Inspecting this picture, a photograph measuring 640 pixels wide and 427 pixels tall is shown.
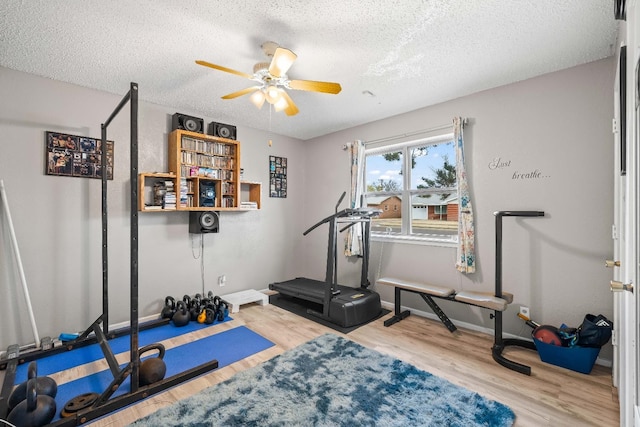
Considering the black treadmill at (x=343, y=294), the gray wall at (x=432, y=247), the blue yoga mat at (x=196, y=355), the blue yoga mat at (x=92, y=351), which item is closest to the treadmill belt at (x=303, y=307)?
the black treadmill at (x=343, y=294)

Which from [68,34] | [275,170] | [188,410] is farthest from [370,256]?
[68,34]

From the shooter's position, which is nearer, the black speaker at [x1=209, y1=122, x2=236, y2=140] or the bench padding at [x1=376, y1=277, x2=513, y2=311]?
the bench padding at [x1=376, y1=277, x2=513, y2=311]

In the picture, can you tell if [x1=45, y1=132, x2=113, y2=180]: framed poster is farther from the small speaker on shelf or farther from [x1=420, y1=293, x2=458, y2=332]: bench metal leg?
[x1=420, y1=293, x2=458, y2=332]: bench metal leg

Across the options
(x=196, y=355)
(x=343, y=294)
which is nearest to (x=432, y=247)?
(x=343, y=294)

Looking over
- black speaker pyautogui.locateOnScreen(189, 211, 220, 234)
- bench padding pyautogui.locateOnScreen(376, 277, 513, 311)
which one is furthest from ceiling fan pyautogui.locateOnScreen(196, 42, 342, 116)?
bench padding pyautogui.locateOnScreen(376, 277, 513, 311)

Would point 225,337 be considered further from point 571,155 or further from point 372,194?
point 571,155

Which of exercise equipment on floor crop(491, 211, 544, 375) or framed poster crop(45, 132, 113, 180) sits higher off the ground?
framed poster crop(45, 132, 113, 180)

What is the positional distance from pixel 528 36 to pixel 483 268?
2.18 meters

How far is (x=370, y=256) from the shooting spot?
4211 millimetres

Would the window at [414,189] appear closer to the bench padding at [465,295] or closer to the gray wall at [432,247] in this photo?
the gray wall at [432,247]

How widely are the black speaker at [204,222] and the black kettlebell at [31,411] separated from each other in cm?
220

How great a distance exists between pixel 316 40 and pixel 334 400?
267 cm

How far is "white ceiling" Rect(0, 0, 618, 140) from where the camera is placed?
1892 millimetres

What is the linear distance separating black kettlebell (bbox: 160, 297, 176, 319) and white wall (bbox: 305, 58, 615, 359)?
3090mm
